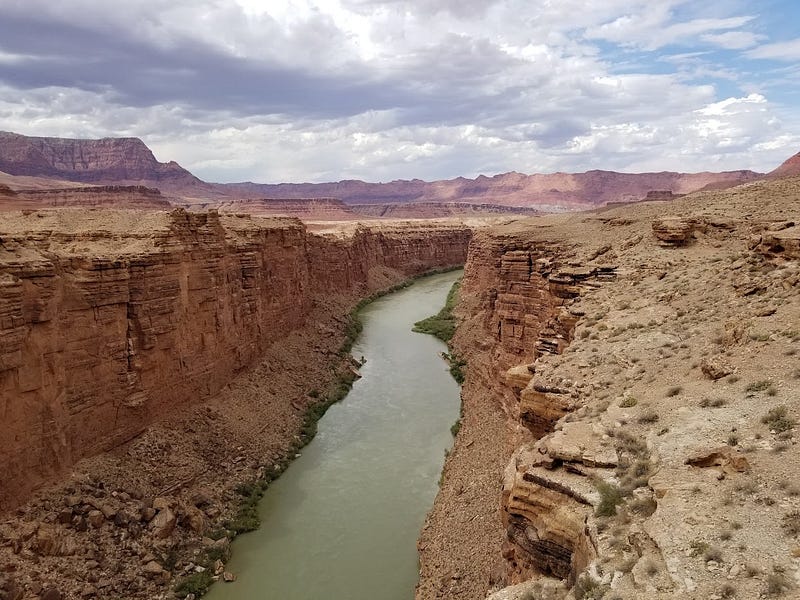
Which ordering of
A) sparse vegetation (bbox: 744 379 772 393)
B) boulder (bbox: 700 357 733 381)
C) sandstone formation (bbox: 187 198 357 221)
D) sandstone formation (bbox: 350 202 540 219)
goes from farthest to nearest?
sandstone formation (bbox: 350 202 540 219) < sandstone formation (bbox: 187 198 357 221) < boulder (bbox: 700 357 733 381) < sparse vegetation (bbox: 744 379 772 393)

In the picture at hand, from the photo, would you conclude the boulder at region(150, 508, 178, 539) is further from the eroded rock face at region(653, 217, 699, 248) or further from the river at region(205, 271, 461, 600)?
the eroded rock face at region(653, 217, 699, 248)

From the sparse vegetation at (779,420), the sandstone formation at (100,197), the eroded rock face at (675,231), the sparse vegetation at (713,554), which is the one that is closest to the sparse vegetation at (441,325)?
the eroded rock face at (675,231)

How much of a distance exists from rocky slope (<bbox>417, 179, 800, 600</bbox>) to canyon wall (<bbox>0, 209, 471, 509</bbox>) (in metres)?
9.49

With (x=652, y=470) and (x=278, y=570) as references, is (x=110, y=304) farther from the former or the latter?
(x=652, y=470)

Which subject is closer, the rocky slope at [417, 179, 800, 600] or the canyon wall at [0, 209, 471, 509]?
the rocky slope at [417, 179, 800, 600]

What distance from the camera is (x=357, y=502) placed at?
19.2m

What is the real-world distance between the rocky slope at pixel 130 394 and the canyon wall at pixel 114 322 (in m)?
0.04

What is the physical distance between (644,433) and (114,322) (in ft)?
47.2

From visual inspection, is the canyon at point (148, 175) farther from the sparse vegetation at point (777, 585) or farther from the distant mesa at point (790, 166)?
the sparse vegetation at point (777, 585)

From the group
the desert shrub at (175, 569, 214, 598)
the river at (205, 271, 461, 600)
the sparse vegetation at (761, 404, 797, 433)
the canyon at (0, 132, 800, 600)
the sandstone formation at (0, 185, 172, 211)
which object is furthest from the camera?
the sandstone formation at (0, 185, 172, 211)

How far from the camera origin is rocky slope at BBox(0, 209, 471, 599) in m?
13.8

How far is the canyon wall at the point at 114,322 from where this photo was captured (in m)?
14.1

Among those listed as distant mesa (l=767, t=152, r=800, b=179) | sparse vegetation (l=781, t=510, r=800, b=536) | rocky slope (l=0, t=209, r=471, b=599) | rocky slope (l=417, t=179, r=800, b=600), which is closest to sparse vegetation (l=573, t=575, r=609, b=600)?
A: rocky slope (l=417, t=179, r=800, b=600)

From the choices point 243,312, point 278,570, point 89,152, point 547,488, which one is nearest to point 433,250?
point 243,312
